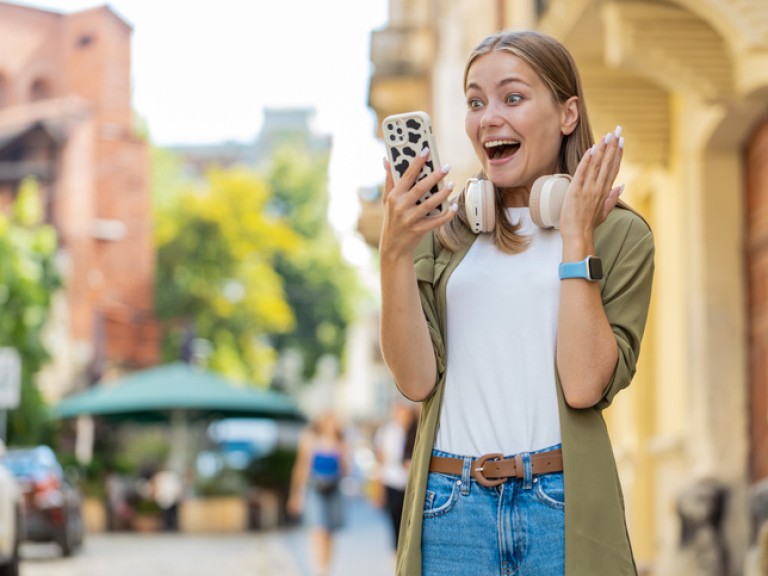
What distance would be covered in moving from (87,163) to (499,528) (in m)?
44.9

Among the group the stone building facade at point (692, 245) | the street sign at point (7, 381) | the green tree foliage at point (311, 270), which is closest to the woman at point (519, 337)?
the stone building facade at point (692, 245)

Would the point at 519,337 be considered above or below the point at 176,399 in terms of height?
below

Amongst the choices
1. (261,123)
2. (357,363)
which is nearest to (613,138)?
(357,363)

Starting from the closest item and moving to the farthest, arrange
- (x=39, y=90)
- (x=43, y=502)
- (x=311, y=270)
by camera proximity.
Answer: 1. (x=43, y=502)
2. (x=39, y=90)
3. (x=311, y=270)

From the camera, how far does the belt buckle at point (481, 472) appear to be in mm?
2928

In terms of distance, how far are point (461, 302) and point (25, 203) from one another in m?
34.5

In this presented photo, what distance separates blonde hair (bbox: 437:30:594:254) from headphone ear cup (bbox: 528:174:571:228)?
0.33ft

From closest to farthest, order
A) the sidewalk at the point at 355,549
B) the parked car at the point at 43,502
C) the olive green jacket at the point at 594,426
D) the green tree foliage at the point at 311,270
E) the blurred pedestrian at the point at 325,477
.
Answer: the olive green jacket at the point at 594,426
the blurred pedestrian at the point at 325,477
the sidewalk at the point at 355,549
the parked car at the point at 43,502
the green tree foliage at the point at 311,270

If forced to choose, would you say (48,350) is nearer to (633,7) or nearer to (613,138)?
(633,7)

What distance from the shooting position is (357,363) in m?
120

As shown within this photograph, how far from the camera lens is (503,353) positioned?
3006mm

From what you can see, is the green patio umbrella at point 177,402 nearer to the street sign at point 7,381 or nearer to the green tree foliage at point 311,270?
the street sign at point 7,381

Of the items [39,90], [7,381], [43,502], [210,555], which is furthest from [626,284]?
[39,90]

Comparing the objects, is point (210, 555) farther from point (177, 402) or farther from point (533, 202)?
point (533, 202)
